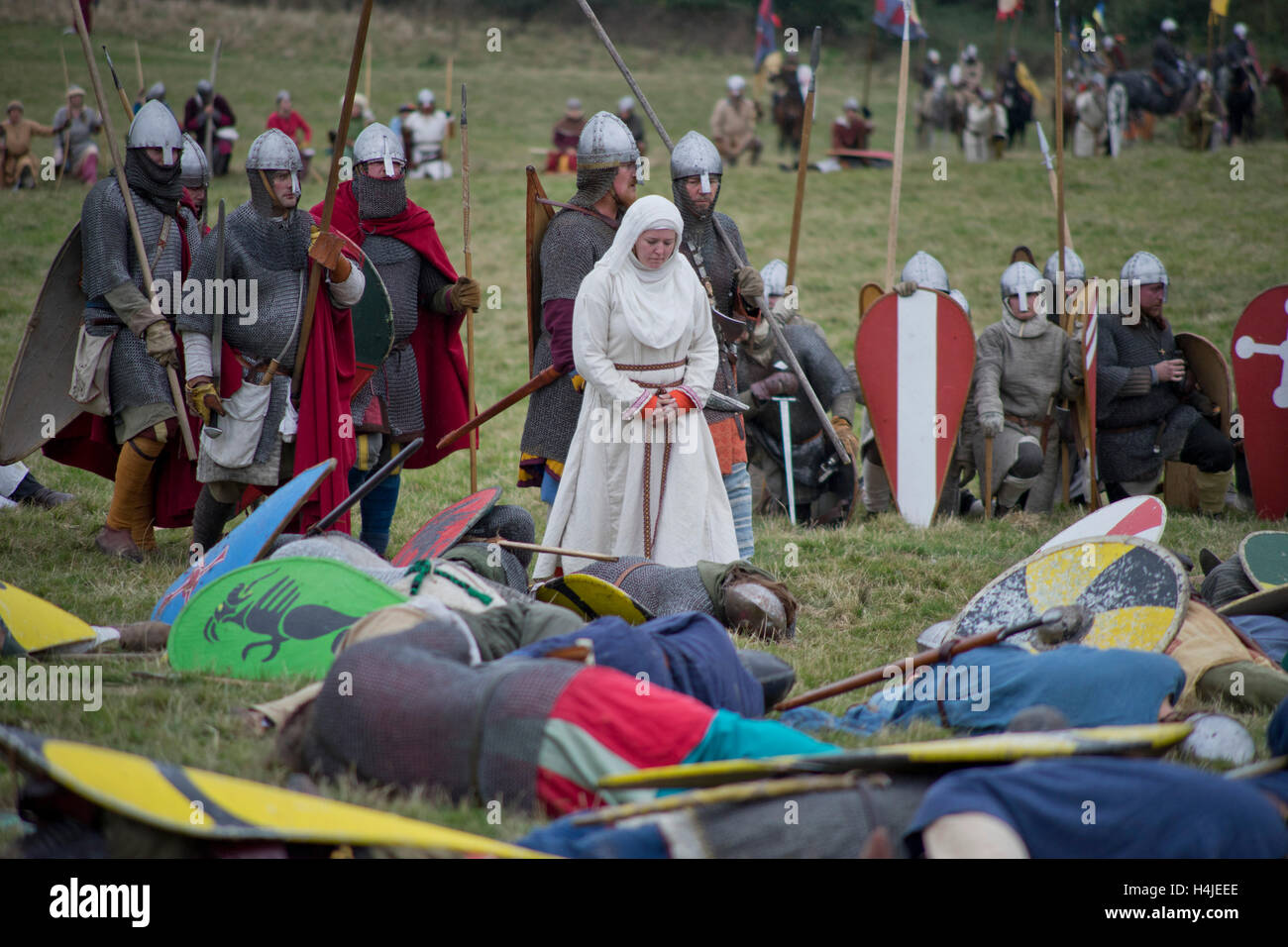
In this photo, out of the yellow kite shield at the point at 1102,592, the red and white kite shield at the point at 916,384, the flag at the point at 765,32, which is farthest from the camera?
the flag at the point at 765,32

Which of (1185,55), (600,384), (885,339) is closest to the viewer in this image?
→ (600,384)

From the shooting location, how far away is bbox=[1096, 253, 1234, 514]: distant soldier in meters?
6.48

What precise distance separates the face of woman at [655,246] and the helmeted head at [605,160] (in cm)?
53

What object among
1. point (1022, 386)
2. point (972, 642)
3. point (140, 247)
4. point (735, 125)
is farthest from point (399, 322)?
point (735, 125)

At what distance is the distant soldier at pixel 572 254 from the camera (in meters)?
4.62

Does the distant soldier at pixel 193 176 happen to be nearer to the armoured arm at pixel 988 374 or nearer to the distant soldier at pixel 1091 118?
the armoured arm at pixel 988 374

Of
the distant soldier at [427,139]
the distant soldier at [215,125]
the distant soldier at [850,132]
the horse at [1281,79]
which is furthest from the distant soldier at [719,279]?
the horse at [1281,79]

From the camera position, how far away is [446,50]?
998 inches

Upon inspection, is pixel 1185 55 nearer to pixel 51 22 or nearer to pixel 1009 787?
pixel 51 22

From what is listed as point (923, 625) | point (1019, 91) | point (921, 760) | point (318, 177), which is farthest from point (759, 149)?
point (921, 760)

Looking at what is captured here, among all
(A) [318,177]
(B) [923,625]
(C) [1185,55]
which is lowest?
(B) [923,625]

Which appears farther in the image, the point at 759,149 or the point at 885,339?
the point at 759,149

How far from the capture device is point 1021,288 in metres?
6.58
